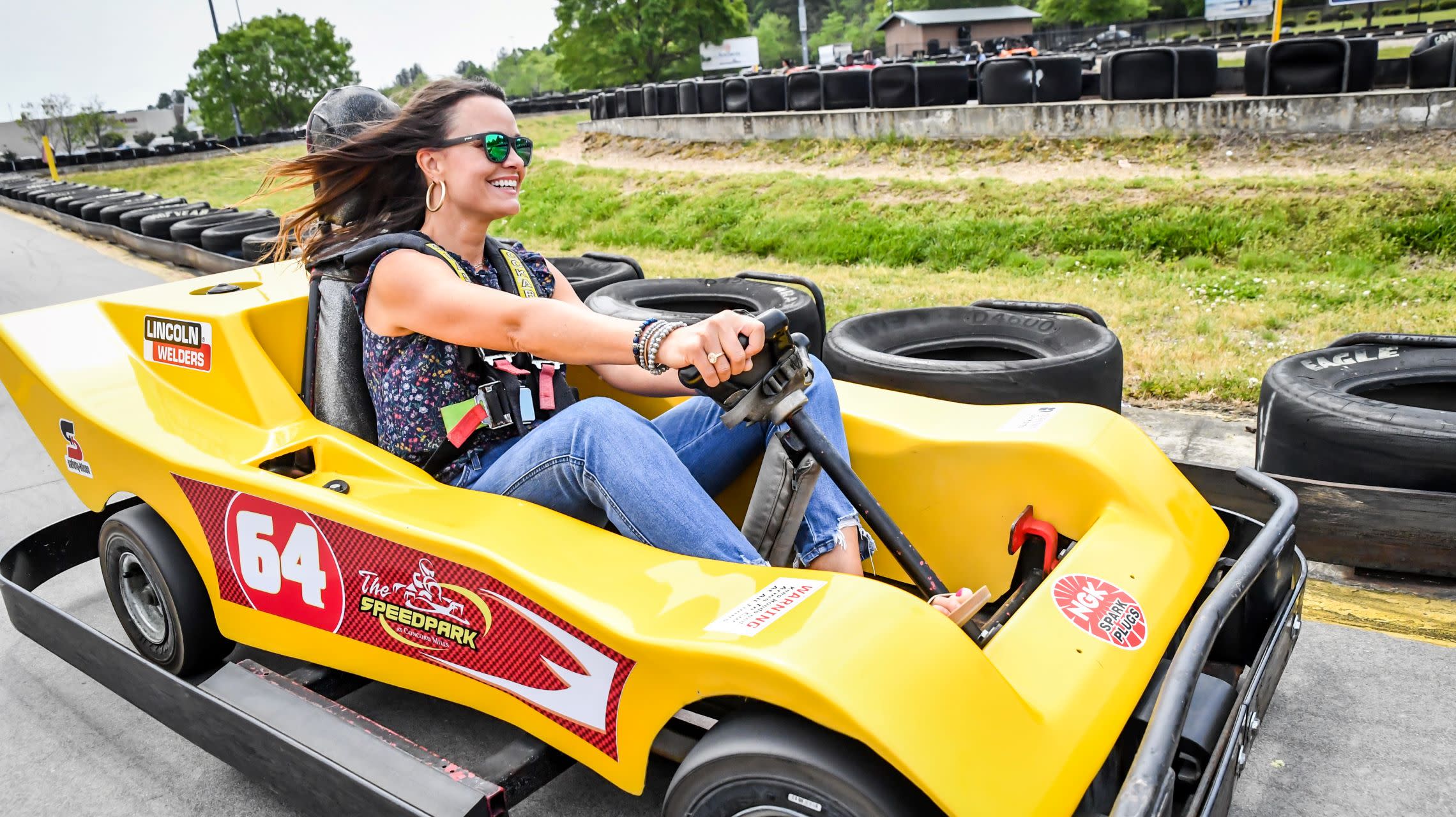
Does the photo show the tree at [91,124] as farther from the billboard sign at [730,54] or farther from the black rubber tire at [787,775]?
the black rubber tire at [787,775]

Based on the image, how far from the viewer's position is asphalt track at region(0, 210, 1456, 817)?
2.03 meters

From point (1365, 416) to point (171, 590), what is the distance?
9.12ft

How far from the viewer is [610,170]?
45.3 feet

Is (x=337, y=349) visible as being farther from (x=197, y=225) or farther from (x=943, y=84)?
(x=943, y=84)

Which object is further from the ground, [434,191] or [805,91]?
[805,91]

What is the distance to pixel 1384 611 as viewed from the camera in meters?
2.63

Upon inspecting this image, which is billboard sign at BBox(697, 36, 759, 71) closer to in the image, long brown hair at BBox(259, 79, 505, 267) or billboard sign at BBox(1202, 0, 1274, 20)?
billboard sign at BBox(1202, 0, 1274, 20)

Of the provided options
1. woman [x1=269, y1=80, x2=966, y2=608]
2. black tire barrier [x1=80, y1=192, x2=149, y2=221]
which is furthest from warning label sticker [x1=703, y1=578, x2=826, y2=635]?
black tire barrier [x1=80, y1=192, x2=149, y2=221]

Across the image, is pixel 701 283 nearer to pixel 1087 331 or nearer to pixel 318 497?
pixel 1087 331

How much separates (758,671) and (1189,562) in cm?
101

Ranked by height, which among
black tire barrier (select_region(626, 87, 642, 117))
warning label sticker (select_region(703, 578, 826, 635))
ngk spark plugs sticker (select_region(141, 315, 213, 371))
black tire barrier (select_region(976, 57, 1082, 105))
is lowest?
warning label sticker (select_region(703, 578, 826, 635))

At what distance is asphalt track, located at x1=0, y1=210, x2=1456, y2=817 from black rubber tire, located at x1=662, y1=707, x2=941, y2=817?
2.02ft

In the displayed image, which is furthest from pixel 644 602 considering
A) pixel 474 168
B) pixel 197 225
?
pixel 197 225

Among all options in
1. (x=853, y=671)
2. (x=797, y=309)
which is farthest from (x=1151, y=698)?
(x=797, y=309)
